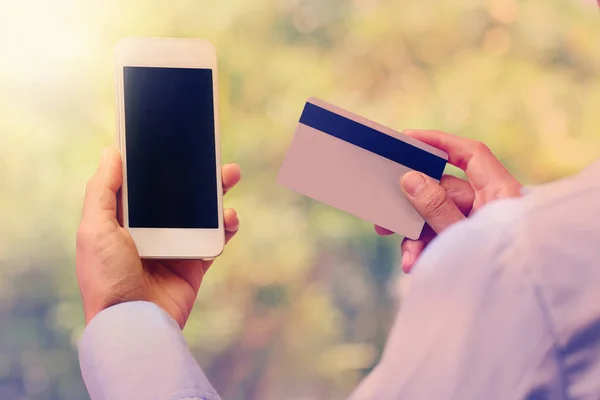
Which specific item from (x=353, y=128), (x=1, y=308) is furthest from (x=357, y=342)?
(x=1, y=308)

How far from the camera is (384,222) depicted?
0.67 metres

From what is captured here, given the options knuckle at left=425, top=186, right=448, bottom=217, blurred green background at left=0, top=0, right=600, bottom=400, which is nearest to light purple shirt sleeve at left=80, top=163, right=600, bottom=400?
knuckle at left=425, top=186, right=448, bottom=217

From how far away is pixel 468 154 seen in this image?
71 centimetres

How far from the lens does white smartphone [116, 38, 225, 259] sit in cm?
65

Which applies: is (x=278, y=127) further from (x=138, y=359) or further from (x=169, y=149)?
(x=138, y=359)

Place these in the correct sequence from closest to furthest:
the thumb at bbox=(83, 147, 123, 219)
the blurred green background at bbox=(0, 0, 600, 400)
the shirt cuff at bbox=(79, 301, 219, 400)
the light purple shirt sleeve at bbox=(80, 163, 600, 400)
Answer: the light purple shirt sleeve at bbox=(80, 163, 600, 400) → the shirt cuff at bbox=(79, 301, 219, 400) → the thumb at bbox=(83, 147, 123, 219) → the blurred green background at bbox=(0, 0, 600, 400)

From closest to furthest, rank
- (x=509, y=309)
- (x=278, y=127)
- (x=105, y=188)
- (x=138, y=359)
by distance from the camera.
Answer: (x=509, y=309) → (x=138, y=359) → (x=105, y=188) → (x=278, y=127)

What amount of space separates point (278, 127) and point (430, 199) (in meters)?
0.25

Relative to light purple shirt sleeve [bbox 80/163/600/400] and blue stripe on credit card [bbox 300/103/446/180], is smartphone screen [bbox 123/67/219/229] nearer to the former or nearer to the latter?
blue stripe on credit card [bbox 300/103/446/180]

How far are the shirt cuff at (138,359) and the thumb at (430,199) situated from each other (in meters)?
0.27

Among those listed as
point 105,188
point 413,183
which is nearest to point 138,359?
point 105,188

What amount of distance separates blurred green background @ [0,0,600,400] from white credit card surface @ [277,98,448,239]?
0.52 ft

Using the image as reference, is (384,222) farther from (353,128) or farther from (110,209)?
(110,209)

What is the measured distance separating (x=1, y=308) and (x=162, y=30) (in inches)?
15.2
